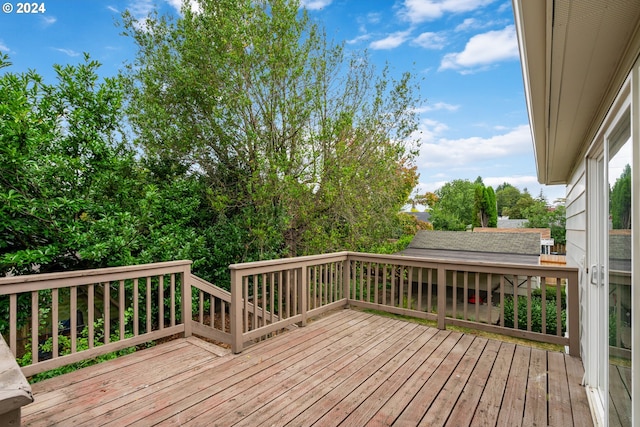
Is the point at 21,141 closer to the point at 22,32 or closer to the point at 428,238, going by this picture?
the point at 22,32

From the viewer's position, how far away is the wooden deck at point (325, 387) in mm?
2068

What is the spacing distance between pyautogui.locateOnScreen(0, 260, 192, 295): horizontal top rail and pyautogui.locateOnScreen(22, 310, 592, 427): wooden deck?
73cm

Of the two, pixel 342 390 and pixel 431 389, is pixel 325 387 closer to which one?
pixel 342 390

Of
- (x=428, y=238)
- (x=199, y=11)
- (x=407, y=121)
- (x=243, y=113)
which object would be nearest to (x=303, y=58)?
(x=243, y=113)

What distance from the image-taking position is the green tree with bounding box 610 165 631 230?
1.37 metres

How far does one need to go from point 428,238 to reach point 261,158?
1081 centimetres

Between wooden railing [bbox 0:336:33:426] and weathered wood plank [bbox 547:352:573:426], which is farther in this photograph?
weathered wood plank [bbox 547:352:573:426]

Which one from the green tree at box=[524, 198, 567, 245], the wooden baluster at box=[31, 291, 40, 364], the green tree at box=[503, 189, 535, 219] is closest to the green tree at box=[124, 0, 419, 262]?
the wooden baluster at box=[31, 291, 40, 364]

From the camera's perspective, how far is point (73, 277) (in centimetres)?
266

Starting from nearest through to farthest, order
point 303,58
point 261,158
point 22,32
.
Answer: point 22,32 → point 261,158 → point 303,58

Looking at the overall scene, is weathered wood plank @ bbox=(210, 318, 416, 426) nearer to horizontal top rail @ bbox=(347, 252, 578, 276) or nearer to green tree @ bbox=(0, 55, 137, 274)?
horizontal top rail @ bbox=(347, 252, 578, 276)

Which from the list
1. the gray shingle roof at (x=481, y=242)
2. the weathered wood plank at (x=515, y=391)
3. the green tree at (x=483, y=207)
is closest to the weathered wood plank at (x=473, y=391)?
the weathered wood plank at (x=515, y=391)

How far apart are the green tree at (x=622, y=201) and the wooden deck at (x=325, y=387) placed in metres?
1.40

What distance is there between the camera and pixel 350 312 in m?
4.39
